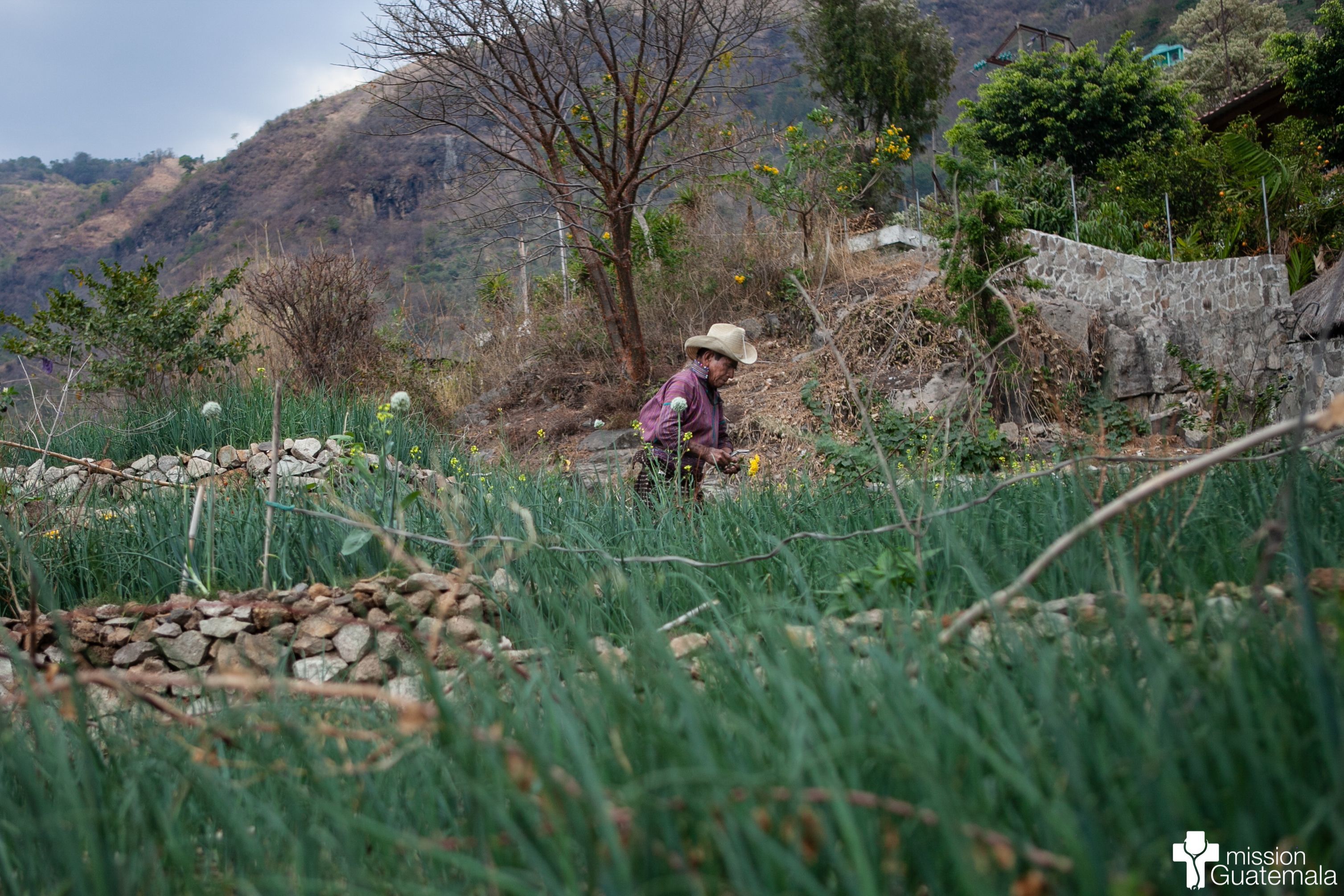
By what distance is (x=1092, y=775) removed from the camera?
117 cm

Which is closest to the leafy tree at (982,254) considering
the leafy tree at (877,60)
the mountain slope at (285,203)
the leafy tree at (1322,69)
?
the leafy tree at (1322,69)

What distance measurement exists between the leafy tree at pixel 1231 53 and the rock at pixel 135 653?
3385 cm

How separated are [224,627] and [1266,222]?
13661 millimetres

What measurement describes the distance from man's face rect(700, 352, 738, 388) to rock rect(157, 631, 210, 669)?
2.98 m

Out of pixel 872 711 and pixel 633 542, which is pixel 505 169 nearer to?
pixel 633 542

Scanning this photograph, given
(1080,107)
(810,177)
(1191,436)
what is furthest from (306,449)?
(1080,107)

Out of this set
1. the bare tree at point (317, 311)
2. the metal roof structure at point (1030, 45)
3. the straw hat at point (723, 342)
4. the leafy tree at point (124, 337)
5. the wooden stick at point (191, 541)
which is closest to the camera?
the wooden stick at point (191, 541)

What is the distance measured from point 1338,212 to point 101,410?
15301mm

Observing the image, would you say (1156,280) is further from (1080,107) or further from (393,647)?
(393,647)

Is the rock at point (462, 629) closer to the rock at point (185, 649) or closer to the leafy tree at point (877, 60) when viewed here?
the rock at point (185, 649)

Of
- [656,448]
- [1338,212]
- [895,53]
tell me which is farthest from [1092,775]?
[895,53]

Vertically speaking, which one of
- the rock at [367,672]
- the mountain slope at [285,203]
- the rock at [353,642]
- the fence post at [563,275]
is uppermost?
the mountain slope at [285,203]

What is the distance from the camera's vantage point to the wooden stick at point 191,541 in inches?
129

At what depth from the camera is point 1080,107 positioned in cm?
2081
